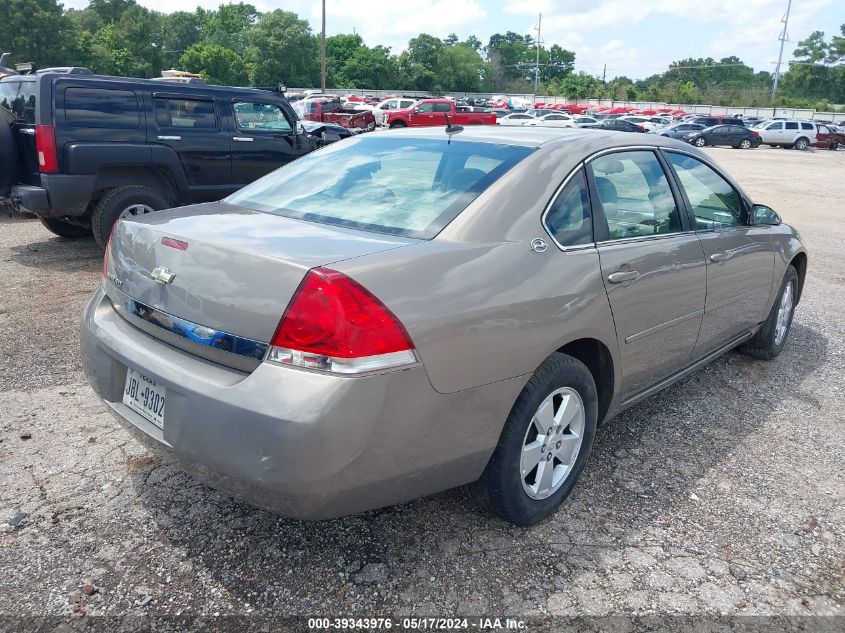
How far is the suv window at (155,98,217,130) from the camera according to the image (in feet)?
24.7

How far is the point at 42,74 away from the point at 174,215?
5239 mm

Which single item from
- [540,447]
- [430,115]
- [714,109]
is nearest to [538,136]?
[540,447]

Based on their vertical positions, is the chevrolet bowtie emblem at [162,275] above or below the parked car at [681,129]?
below

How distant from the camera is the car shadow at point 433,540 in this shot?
2.43 m

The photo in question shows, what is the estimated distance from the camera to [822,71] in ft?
296

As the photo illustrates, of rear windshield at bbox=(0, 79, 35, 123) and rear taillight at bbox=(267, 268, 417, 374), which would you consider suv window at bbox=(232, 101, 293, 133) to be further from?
rear taillight at bbox=(267, 268, 417, 374)

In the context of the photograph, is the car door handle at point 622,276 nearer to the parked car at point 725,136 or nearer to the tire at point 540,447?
the tire at point 540,447

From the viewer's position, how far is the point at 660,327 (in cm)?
333

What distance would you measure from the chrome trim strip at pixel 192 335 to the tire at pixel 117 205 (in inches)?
195

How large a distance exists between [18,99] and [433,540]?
7.11m

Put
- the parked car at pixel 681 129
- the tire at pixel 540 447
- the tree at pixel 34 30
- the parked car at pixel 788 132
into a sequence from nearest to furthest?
the tire at pixel 540 447 < the parked car at pixel 681 129 < the parked car at pixel 788 132 < the tree at pixel 34 30

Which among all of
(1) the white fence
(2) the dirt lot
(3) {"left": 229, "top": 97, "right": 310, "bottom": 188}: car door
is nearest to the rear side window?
(3) {"left": 229, "top": 97, "right": 310, "bottom": 188}: car door

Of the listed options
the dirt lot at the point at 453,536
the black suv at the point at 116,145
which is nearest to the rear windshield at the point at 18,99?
the black suv at the point at 116,145

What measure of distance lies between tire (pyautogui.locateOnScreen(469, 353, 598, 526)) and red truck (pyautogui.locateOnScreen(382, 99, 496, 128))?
28351 millimetres
